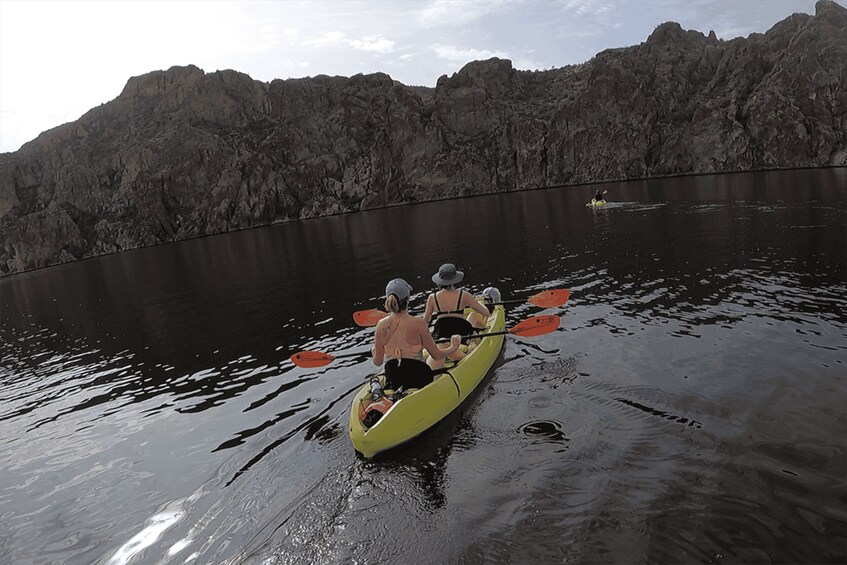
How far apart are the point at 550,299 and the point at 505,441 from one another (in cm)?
711

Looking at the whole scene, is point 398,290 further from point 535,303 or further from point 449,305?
point 535,303

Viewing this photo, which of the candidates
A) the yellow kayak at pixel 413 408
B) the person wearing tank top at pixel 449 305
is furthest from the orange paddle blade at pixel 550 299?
the yellow kayak at pixel 413 408

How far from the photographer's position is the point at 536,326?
12133mm

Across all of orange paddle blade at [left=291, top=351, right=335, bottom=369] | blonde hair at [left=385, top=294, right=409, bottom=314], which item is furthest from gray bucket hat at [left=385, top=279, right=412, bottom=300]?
orange paddle blade at [left=291, top=351, right=335, bottom=369]

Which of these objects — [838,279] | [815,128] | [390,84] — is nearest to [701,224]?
[838,279]

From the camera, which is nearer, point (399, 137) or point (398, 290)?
point (398, 290)

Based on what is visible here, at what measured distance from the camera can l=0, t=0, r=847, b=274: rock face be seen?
91500 mm

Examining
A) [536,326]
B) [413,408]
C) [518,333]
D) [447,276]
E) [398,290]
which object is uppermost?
[398,290]

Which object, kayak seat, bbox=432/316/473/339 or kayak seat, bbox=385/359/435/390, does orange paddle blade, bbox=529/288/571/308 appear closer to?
kayak seat, bbox=432/316/473/339

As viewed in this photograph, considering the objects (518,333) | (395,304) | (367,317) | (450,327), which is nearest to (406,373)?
(395,304)

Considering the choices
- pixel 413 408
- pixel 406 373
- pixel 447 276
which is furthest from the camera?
pixel 447 276

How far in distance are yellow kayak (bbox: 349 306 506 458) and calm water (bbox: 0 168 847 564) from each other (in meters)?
0.33

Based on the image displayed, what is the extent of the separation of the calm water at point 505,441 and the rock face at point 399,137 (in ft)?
295

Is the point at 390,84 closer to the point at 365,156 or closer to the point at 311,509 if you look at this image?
the point at 365,156
